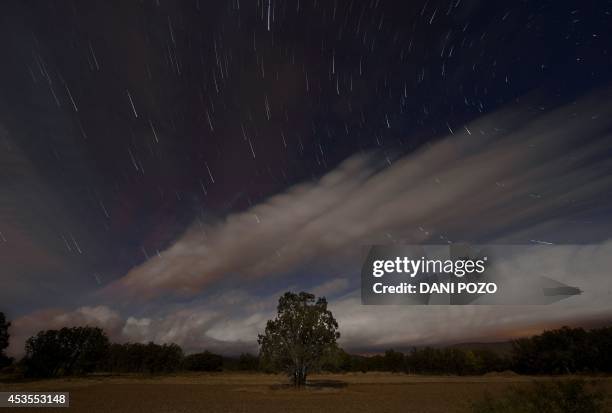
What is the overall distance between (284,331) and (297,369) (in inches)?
194

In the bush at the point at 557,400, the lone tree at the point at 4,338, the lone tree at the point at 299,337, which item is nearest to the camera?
the bush at the point at 557,400

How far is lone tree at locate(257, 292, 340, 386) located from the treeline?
1.63 metres

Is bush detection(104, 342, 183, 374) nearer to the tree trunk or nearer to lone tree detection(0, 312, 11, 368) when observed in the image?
lone tree detection(0, 312, 11, 368)

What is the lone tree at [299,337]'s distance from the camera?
2152 inches

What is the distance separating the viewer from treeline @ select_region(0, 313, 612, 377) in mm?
101938

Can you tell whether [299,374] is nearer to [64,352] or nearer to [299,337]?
[299,337]

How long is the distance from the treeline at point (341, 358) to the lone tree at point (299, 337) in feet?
5.35

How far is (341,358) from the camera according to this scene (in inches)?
2173

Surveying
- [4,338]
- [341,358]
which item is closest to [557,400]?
[341,358]

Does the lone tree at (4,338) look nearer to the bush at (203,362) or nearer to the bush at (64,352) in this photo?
the bush at (64,352)

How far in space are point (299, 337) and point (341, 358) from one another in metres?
5.88

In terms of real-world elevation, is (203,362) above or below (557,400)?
above

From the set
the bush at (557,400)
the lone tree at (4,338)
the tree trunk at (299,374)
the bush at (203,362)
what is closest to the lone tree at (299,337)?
the tree trunk at (299,374)

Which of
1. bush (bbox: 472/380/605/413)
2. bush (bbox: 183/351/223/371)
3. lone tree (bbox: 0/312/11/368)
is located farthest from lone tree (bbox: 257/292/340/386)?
bush (bbox: 183/351/223/371)
